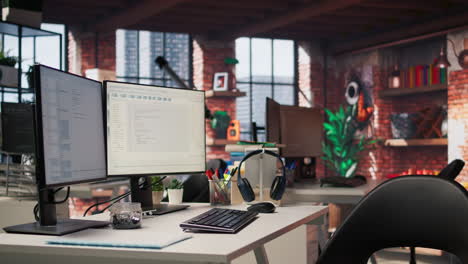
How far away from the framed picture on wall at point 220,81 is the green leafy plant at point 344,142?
57.5 inches

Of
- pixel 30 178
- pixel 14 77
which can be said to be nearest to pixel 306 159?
pixel 30 178

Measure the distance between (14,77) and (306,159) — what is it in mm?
3043

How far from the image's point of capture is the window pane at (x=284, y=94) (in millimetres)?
8664

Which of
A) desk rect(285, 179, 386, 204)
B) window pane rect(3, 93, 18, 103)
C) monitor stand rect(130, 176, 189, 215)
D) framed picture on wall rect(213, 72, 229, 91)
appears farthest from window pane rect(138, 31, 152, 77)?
monitor stand rect(130, 176, 189, 215)

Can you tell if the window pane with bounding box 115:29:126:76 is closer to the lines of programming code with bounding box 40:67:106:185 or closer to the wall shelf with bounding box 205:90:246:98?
the wall shelf with bounding box 205:90:246:98

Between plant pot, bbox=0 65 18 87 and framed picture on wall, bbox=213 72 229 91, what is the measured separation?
9.95 feet

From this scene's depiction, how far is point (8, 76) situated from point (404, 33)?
500 cm

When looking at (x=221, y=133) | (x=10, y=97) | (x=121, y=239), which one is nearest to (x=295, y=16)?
(x=221, y=133)

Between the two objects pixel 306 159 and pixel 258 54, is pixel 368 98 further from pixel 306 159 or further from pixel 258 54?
pixel 306 159

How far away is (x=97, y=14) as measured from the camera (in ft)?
24.0

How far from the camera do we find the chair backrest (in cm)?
159

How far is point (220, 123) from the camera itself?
769 cm

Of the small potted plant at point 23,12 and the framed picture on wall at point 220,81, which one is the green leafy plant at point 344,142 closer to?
the framed picture on wall at point 220,81

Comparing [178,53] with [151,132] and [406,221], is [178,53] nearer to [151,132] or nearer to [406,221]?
[151,132]
